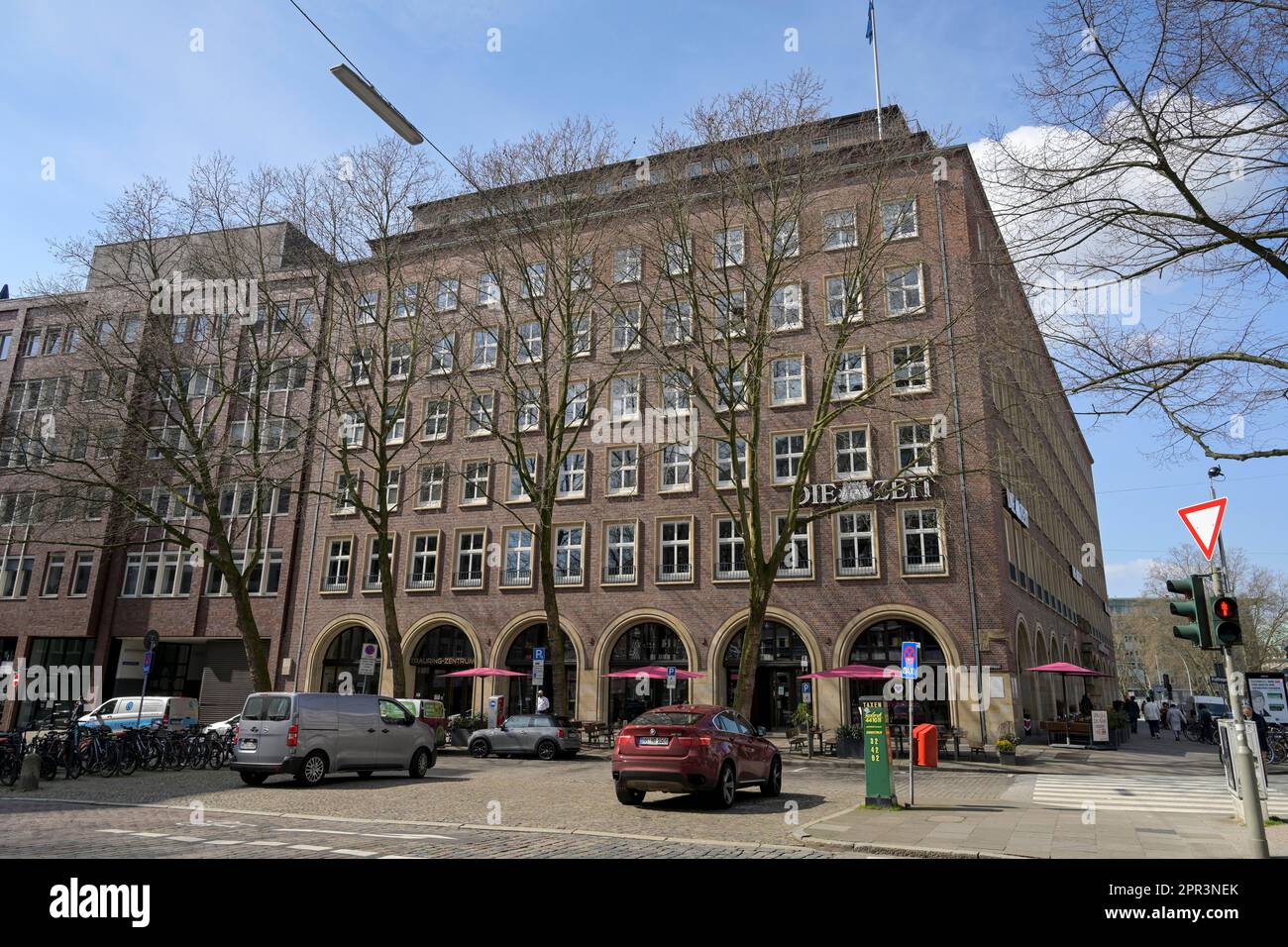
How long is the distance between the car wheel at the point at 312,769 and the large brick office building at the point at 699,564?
16.0m

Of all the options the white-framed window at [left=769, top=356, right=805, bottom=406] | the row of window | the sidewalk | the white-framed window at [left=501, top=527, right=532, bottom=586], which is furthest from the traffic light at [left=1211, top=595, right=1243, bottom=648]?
the white-framed window at [left=501, top=527, right=532, bottom=586]

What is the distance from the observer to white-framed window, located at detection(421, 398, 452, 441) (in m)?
39.8

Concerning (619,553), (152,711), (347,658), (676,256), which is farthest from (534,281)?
(152,711)

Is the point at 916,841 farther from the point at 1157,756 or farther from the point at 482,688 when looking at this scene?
the point at 482,688

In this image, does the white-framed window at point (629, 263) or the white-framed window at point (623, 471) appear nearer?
the white-framed window at point (629, 263)

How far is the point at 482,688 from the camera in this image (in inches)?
1423

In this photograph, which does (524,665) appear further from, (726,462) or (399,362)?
(399,362)

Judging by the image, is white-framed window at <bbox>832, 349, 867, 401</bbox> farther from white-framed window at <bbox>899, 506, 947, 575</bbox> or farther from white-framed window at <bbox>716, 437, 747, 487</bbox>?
white-framed window at <bbox>899, 506, 947, 575</bbox>

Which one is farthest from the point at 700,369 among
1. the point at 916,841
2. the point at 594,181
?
the point at 916,841

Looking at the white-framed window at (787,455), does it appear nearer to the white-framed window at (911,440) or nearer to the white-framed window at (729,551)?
the white-framed window at (729,551)

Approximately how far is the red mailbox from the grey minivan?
39.4ft

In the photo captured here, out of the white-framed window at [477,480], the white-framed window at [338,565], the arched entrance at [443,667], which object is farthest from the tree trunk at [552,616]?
the white-framed window at [338,565]

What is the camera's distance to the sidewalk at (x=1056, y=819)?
980cm

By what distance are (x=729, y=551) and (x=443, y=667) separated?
46.1ft
